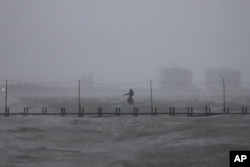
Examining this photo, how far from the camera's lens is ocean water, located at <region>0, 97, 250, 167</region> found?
18.6 metres

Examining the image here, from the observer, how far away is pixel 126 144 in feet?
79.4

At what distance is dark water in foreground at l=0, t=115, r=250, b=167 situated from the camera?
1859 centimetres

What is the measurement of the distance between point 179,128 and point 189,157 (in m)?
13.0

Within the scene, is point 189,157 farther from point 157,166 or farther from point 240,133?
point 240,133

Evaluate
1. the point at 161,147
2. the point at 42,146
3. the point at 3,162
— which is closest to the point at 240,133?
the point at 161,147

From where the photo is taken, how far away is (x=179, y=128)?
32.8 metres

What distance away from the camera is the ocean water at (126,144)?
18.6 meters

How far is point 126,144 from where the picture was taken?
2419 centimetres

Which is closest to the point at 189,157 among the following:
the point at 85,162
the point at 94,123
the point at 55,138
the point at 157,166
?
the point at 157,166

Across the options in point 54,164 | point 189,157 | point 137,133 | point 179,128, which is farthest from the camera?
point 179,128

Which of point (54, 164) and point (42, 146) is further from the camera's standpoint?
point (42, 146)

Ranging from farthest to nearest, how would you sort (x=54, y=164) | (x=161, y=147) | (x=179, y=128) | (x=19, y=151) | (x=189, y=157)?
1. (x=179, y=128)
2. (x=161, y=147)
3. (x=19, y=151)
4. (x=189, y=157)
5. (x=54, y=164)

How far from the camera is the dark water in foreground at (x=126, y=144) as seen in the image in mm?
18594

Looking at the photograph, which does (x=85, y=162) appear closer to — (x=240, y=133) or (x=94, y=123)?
(x=240, y=133)
